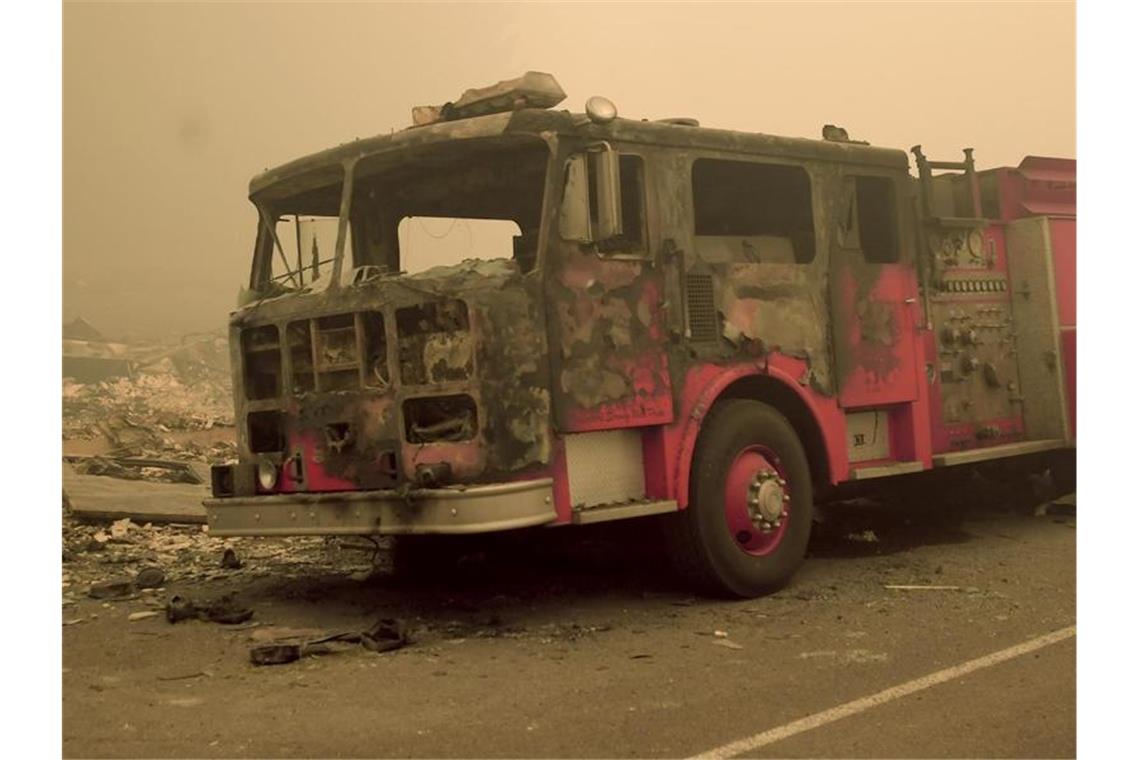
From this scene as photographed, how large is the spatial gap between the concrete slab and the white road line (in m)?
5.06

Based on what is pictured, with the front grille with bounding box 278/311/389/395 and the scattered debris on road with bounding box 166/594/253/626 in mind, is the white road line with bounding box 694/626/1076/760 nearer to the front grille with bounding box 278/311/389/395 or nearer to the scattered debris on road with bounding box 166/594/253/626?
the front grille with bounding box 278/311/389/395

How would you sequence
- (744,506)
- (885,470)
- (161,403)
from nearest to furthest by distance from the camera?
(744,506) → (885,470) → (161,403)

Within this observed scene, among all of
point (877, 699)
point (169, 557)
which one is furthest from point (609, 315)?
point (169, 557)

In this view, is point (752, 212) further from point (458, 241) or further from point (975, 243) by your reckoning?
point (975, 243)

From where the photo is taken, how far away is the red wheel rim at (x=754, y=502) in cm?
607

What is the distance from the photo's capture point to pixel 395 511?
5.31 m

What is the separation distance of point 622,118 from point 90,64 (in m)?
2.29

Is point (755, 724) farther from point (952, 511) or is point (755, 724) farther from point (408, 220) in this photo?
point (952, 511)

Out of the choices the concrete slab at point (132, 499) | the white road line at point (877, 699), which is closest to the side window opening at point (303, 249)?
the concrete slab at point (132, 499)

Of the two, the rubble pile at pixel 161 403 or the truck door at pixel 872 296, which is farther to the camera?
the rubble pile at pixel 161 403

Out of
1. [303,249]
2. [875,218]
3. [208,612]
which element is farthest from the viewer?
[875,218]

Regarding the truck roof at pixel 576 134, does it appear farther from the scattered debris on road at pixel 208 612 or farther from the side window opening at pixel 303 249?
the scattered debris on road at pixel 208 612

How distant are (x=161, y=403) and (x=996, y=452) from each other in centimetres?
668

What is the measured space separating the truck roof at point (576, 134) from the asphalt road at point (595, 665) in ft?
6.36
